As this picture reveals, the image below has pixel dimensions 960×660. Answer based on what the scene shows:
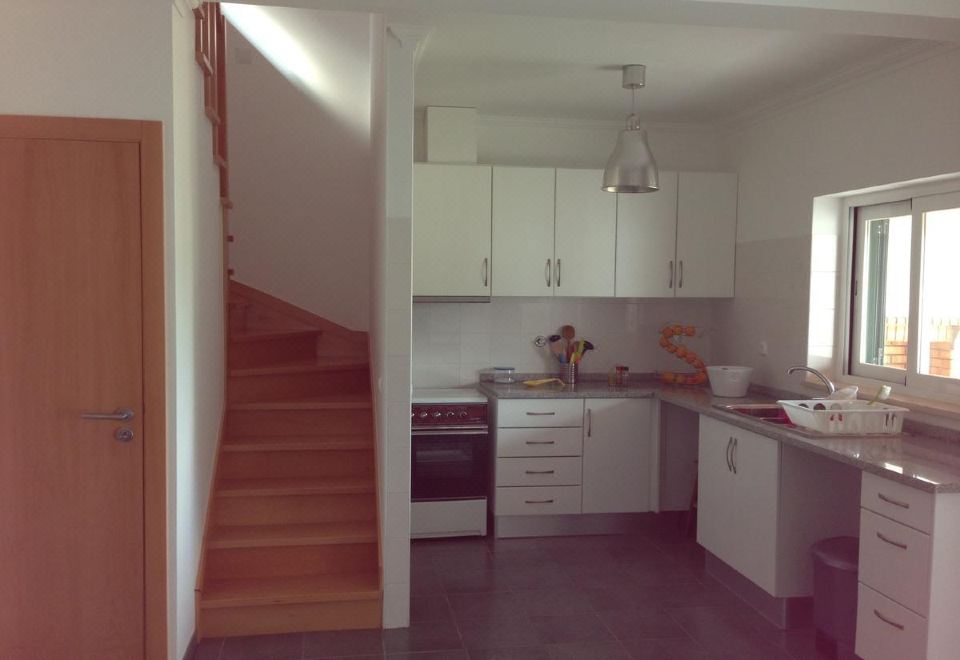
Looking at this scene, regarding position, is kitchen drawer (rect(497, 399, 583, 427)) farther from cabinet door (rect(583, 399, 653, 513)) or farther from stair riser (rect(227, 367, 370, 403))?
stair riser (rect(227, 367, 370, 403))

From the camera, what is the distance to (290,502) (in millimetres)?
3818

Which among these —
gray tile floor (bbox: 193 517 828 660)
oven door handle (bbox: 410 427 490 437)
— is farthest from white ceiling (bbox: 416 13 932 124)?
gray tile floor (bbox: 193 517 828 660)

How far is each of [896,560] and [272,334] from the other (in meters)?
3.41

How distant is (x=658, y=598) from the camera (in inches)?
152

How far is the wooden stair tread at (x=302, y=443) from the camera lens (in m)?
3.96

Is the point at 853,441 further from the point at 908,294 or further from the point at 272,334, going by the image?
the point at 272,334

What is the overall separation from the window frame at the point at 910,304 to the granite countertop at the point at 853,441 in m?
0.25

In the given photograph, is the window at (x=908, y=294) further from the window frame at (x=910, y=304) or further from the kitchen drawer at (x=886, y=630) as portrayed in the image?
the kitchen drawer at (x=886, y=630)

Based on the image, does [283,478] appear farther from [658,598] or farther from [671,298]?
[671,298]

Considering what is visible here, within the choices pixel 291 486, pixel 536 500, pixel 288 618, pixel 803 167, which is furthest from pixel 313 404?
pixel 803 167

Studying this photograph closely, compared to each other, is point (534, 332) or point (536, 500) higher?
A: point (534, 332)

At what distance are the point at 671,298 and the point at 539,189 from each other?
47.2 inches

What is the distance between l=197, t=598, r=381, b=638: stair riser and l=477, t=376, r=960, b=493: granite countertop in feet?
5.10

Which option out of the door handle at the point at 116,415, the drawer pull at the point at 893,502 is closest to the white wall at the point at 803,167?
the drawer pull at the point at 893,502
